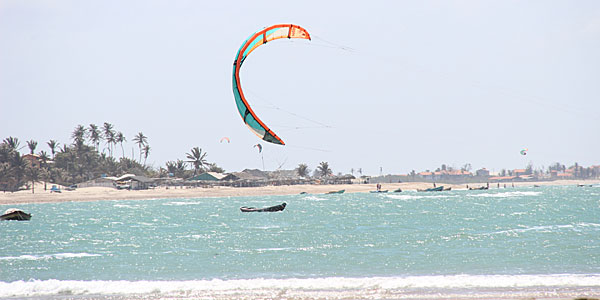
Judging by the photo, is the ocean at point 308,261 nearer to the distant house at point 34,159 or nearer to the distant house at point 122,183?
the distant house at point 122,183

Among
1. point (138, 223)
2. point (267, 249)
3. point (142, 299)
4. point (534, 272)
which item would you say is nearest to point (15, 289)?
point (142, 299)

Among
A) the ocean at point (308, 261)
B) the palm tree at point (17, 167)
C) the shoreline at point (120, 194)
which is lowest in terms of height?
the ocean at point (308, 261)

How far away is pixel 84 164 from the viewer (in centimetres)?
10594

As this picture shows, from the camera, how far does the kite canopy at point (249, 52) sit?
1908 cm

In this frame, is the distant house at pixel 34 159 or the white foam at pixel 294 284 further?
the distant house at pixel 34 159

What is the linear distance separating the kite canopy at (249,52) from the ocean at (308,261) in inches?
177

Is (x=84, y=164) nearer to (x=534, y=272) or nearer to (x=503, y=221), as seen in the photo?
(x=503, y=221)

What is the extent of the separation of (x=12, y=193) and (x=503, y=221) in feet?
210

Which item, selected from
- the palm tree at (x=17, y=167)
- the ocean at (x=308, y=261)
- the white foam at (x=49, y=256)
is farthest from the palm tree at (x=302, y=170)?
the white foam at (x=49, y=256)

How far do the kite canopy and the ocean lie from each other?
14.7ft

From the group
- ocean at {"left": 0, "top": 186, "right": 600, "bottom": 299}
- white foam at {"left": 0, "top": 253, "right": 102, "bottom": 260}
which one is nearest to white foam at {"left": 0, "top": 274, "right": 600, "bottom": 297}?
ocean at {"left": 0, "top": 186, "right": 600, "bottom": 299}

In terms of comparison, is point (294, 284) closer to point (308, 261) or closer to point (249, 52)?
point (308, 261)

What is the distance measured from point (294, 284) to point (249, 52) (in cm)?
871

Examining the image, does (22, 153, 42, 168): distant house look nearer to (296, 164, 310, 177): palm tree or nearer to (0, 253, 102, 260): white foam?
(296, 164, 310, 177): palm tree
